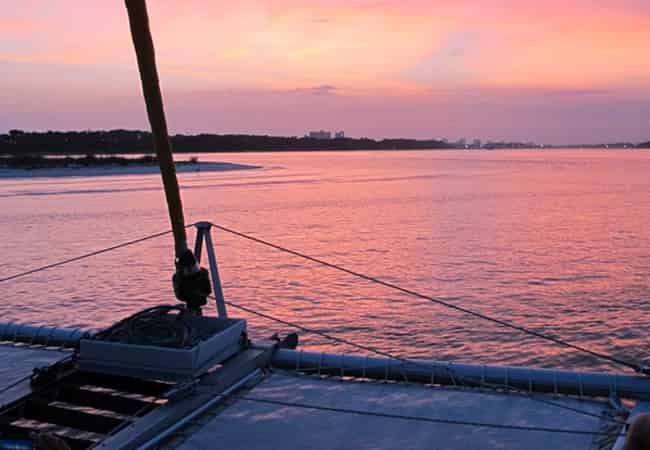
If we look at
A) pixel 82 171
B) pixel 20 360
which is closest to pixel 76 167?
pixel 82 171

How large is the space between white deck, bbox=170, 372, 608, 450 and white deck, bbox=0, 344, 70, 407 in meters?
2.44

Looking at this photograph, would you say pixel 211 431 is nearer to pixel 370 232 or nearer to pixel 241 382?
pixel 241 382

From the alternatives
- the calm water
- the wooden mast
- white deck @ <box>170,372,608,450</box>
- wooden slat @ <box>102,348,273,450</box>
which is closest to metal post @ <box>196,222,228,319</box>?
wooden slat @ <box>102,348,273,450</box>

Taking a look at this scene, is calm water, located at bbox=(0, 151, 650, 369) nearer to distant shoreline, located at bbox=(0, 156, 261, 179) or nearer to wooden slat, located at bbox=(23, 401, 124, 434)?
wooden slat, located at bbox=(23, 401, 124, 434)

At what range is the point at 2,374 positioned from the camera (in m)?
6.15

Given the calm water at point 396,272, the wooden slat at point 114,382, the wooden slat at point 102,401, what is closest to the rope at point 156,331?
the wooden slat at point 114,382

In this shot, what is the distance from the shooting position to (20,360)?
659cm

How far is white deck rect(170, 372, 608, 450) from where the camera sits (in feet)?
14.2

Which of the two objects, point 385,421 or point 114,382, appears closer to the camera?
point 385,421

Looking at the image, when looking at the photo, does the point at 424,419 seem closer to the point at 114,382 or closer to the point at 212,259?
the point at 114,382

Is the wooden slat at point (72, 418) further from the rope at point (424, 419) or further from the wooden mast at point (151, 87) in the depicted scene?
the wooden mast at point (151, 87)

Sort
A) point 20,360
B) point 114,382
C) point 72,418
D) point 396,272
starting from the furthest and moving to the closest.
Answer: point 396,272 → point 20,360 → point 114,382 → point 72,418

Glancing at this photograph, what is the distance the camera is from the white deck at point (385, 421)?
4.33 m

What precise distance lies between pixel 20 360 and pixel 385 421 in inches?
166
